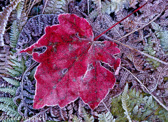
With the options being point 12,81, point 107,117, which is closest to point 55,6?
point 12,81

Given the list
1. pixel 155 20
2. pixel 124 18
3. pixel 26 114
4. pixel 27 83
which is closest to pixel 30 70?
pixel 27 83

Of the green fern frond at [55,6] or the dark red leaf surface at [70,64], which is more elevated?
the green fern frond at [55,6]

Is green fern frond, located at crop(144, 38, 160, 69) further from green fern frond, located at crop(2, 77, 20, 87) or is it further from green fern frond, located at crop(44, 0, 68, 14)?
green fern frond, located at crop(2, 77, 20, 87)

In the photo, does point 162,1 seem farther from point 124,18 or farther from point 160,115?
point 160,115

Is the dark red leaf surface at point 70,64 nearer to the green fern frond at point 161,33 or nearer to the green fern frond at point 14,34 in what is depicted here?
the green fern frond at point 14,34

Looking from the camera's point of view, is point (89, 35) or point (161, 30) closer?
point (89, 35)

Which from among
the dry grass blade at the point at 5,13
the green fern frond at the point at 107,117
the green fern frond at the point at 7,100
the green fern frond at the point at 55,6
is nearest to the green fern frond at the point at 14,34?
the dry grass blade at the point at 5,13

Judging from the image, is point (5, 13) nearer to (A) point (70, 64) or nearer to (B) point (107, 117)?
(A) point (70, 64)
